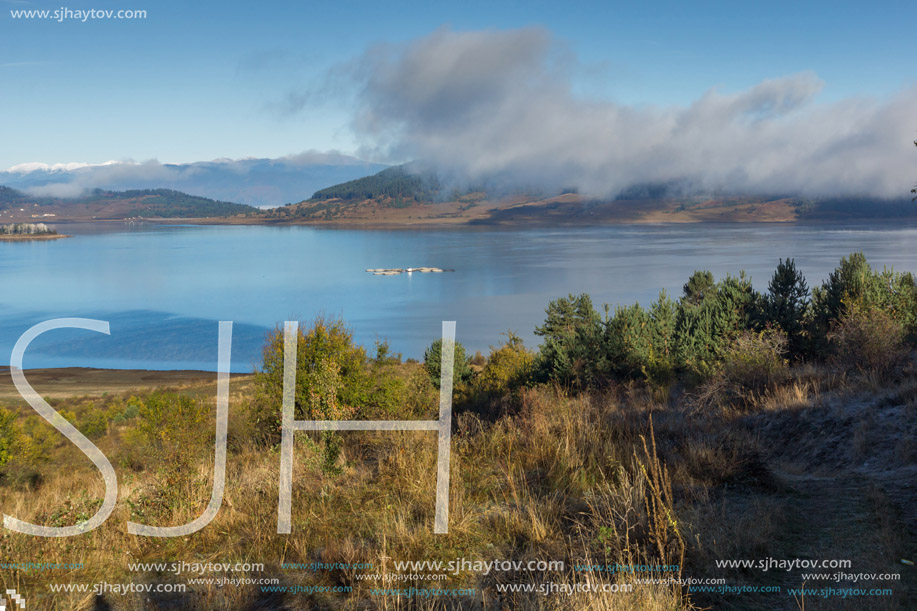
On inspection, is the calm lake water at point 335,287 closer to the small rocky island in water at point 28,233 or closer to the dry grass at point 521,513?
the dry grass at point 521,513

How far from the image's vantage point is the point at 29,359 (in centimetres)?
5291

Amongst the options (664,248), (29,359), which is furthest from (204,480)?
(664,248)

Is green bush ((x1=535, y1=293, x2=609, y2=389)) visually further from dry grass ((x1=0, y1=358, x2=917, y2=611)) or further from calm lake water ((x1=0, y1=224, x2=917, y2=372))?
dry grass ((x1=0, y1=358, x2=917, y2=611))

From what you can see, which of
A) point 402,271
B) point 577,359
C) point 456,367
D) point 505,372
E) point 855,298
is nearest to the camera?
point 855,298

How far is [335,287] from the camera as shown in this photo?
8175 cm

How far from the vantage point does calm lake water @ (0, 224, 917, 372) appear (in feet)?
182

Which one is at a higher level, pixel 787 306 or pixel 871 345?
pixel 871 345

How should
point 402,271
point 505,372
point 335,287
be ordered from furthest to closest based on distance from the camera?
point 402,271 → point 335,287 → point 505,372

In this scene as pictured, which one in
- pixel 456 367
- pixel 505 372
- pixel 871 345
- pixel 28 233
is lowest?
pixel 505 372

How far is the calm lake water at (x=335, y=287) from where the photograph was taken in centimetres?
5556

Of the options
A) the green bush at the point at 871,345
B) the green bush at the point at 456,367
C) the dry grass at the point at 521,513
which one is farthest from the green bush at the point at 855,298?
the green bush at the point at 456,367

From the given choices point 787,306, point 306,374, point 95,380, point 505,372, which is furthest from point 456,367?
point 95,380

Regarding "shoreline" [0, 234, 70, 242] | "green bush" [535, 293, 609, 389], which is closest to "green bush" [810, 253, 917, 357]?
"green bush" [535, 293, 609, 389]

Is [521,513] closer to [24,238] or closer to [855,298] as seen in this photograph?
[855,298]
